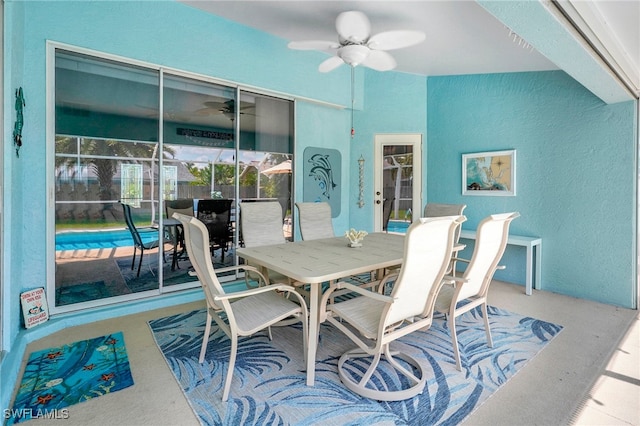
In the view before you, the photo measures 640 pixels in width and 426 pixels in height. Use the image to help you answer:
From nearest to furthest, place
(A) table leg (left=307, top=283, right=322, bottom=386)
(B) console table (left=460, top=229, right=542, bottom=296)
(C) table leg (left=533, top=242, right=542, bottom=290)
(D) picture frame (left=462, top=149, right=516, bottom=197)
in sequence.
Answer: (A) table leg (left=307, top=283, right=322, bottom=386) → (B) console table (left=460, top=229, right=542, bottom=296) → (C) table leg (left=533, top=242, right=542, bottom=290) → (D) picture frame (left=462, top=149, right=516, bottom=197)

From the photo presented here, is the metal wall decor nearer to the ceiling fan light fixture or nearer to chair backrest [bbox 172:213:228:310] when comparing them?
chair backrest [bbox 172:213:228:310]

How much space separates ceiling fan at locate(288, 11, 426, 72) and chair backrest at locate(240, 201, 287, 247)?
161cm

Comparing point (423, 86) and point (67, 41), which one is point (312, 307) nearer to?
point (67, 41)

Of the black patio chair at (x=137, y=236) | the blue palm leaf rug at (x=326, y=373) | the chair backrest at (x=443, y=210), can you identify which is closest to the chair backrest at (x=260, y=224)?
the blue palm leaf rug at (x=326, y=373)

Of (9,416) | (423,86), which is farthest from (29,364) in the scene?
(423,86)

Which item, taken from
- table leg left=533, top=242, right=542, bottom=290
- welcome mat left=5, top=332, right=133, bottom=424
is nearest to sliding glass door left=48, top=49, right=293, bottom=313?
welcome mat left=5, top=332, right=133, bottom=424

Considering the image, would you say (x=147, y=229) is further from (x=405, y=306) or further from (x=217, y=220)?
(x=405, y=306)

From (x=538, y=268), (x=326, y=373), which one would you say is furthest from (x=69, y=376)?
(x=538, y=268)

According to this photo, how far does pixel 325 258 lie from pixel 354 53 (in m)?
2.00

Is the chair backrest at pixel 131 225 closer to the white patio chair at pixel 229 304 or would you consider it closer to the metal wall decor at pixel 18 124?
the metal wall decor at pixel 18 124

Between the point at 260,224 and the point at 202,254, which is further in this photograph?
the point at 260,224

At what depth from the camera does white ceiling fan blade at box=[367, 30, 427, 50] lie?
8.69 ft

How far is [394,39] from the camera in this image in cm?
276

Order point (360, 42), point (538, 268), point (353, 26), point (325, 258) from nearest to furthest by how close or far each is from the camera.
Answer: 1. point (325, 258)
2. point (353, 26)
3. point (360, 42)
4. point (538, 268)
